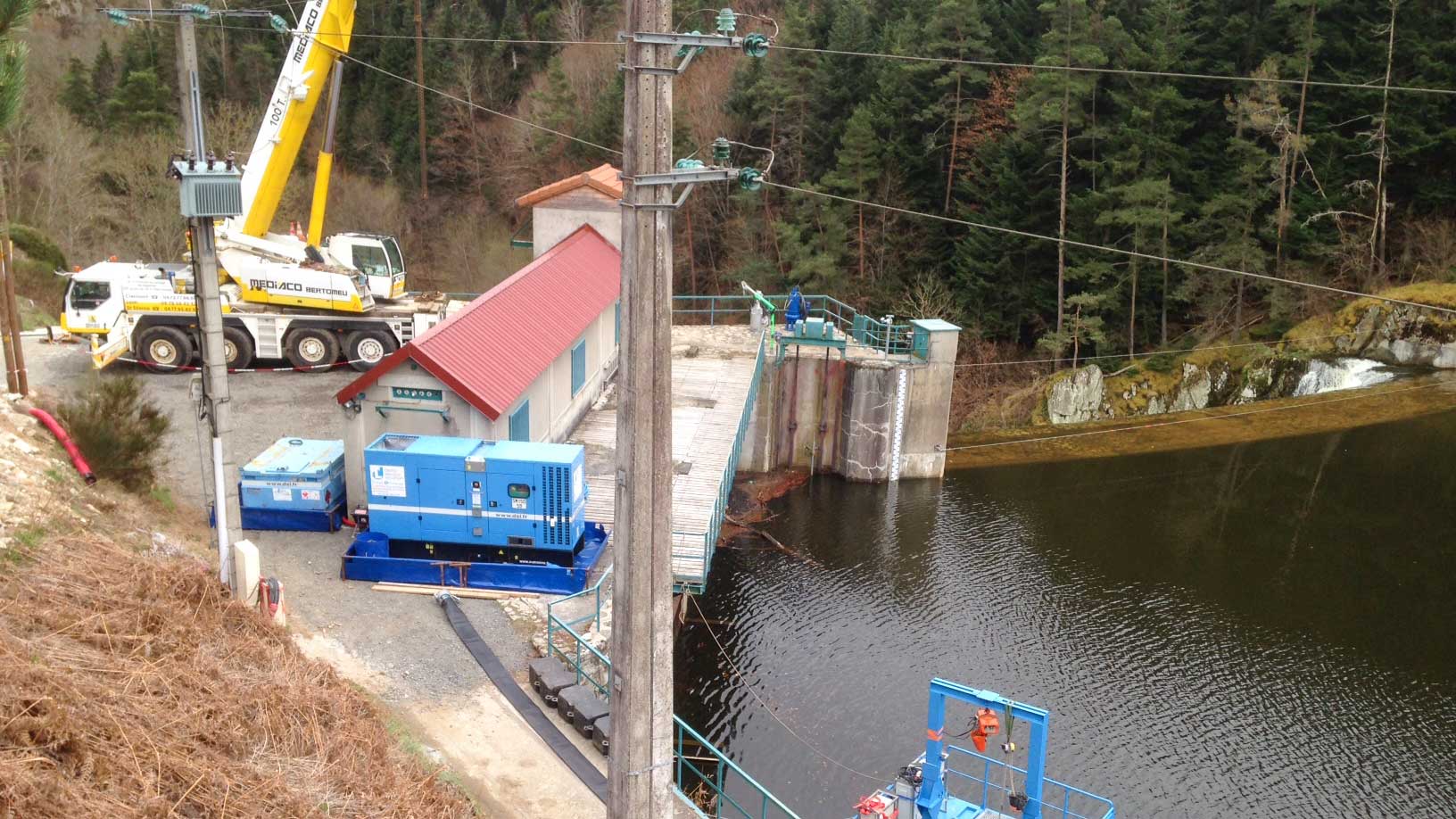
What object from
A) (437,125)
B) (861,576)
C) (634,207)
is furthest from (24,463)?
(437,125)

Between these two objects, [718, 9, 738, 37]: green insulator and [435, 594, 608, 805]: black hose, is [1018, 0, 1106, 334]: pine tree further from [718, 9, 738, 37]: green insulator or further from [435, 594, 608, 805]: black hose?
[718, 9, 738, 37]: green insulator

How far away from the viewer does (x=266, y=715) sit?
10281 mm

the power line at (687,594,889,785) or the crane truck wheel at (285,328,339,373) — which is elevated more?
the crane truck wheel at (285,328,339,373)

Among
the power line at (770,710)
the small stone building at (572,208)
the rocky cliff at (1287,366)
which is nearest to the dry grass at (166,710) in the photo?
the power line at (770,710)

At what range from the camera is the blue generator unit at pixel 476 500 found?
16.1m

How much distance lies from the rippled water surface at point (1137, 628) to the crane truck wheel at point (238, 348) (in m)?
12.5

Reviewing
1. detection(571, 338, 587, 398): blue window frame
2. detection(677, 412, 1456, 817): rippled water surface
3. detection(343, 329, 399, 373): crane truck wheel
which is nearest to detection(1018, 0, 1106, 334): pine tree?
detection(677, 412, 1456, 817): rippled water surface

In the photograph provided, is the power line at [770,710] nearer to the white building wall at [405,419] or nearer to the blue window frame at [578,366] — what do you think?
the blue window frame at [578,366]

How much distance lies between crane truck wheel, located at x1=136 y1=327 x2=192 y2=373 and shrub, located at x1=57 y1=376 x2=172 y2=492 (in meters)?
8.62

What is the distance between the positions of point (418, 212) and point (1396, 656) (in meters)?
48.3

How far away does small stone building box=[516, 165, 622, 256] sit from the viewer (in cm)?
2642

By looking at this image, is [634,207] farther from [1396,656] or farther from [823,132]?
[823,132]

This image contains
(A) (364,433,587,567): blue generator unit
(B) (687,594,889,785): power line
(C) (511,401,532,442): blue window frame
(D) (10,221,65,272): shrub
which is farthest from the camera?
(D) (10,221,65,272): shrub

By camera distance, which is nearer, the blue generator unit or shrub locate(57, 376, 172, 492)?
the blue generator unit
